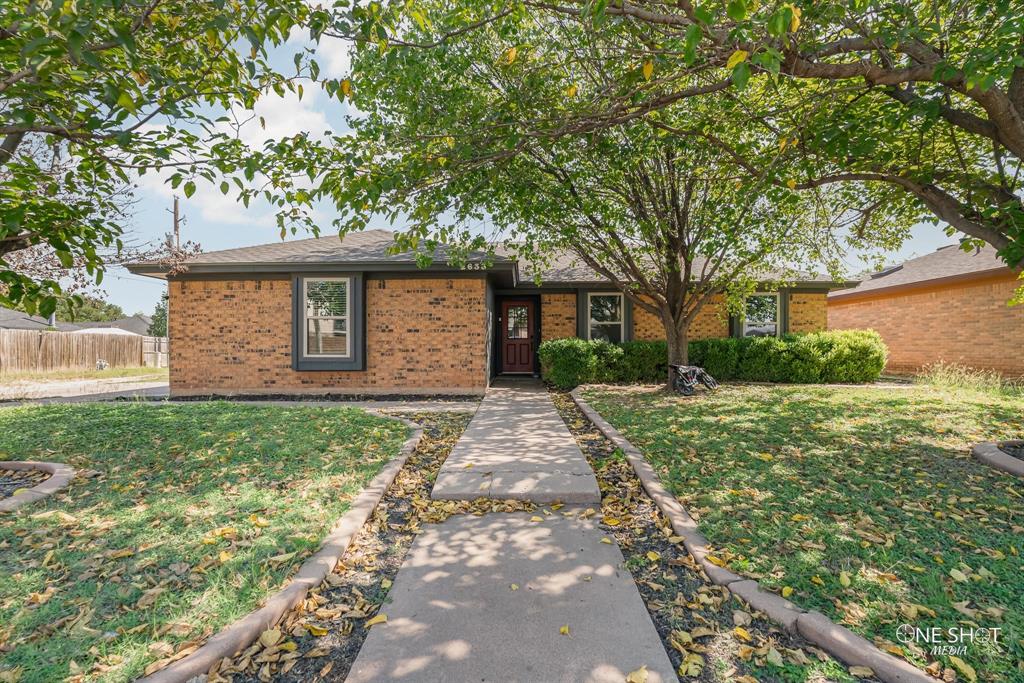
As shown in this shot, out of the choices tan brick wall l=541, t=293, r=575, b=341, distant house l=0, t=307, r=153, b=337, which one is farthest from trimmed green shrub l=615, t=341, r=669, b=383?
distant house l=0, t=307, r=153, b=337

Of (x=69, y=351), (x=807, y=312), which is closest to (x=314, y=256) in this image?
(x=807, y=312)

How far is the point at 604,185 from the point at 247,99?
598 cm

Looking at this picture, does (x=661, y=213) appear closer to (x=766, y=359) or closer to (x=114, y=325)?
(x=766, y=359)

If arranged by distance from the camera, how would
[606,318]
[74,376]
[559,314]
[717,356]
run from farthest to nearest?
[74,376] → [559,314] → [606,318] → [717,356]

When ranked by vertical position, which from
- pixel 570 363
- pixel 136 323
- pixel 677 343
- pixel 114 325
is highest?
pixel 136 323

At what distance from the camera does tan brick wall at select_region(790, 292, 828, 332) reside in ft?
41.7

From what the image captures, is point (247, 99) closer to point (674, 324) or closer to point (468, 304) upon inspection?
point (468, 304)

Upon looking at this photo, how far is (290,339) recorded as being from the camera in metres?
9.90

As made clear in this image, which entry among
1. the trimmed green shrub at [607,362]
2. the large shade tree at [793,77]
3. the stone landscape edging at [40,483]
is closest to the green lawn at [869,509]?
the large shade tree at [793,77]

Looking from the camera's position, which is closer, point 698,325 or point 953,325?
point 698,325

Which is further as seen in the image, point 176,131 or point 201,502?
point 201,502

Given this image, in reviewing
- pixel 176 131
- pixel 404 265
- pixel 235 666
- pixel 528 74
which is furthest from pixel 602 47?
pixel 235 666

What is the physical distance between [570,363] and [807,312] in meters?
7.42

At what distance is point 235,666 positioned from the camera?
6.51ft
